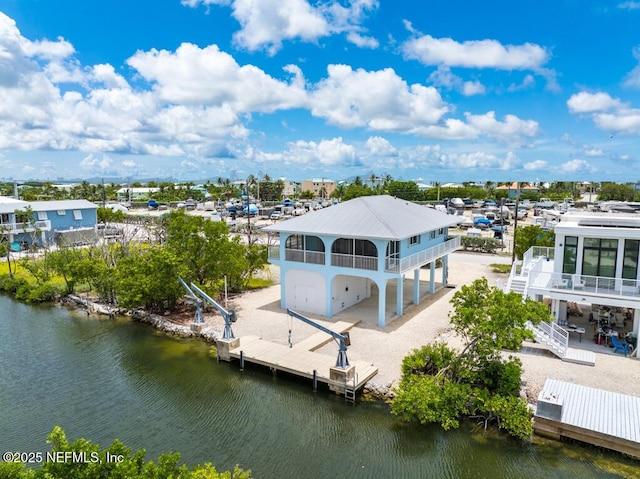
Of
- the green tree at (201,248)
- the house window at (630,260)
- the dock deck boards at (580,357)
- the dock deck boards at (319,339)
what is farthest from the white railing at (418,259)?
the green tree at (201,248)

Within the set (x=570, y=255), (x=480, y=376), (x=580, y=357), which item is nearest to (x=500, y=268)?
(x=570, y=255)

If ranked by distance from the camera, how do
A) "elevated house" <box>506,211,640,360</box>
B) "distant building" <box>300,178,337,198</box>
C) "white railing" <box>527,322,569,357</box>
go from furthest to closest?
A: "distant building" <box>300,178,337,198</box>
"elevated house" <box>506,211,640,360</box>
"white railing" <box>527,322,569,357</box>

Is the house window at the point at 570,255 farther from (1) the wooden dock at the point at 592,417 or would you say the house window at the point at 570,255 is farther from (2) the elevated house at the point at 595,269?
(1) the wooden dock at the point at 592,417

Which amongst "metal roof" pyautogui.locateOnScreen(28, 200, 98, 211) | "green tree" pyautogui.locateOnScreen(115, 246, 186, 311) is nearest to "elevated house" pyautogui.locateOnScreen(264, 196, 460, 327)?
"green tree" pyautogui.locateOnScreen(115, 246, 186, 311)

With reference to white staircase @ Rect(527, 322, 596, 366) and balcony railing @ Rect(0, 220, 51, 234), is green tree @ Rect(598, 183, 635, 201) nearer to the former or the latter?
white staircase @ Rect(527, 322, 596, 366)

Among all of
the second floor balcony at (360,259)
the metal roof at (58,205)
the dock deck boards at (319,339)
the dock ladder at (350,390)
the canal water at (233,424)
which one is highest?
the metal roof at (58,205)
